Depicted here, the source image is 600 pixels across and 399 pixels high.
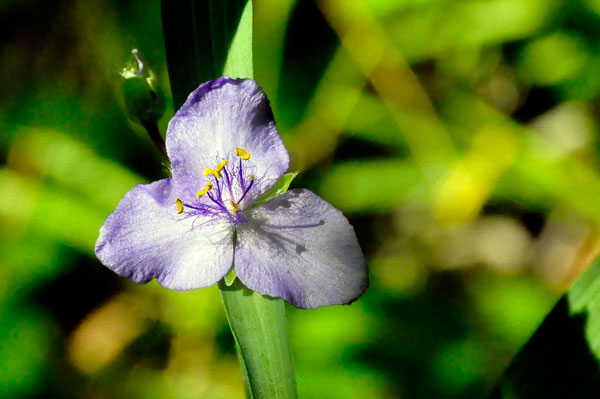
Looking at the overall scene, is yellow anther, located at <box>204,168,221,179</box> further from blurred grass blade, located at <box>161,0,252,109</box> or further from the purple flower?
blurred grass blade, located at <box>161,0,252,109</box>

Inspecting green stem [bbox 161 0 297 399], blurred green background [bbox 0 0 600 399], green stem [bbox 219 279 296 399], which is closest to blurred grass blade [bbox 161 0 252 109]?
green stem [bbox 161 0 297 399]

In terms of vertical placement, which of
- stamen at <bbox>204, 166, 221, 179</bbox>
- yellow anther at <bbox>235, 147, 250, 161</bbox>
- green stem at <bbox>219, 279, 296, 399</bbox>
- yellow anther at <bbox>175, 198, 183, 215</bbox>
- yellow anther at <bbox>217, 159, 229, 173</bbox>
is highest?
yellow anther at <bbox>235, 147, 250, 161</bbox>

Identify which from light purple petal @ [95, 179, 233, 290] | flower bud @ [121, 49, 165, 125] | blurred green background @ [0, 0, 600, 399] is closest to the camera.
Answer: light purple petal @ [95, 179, 233, 290]

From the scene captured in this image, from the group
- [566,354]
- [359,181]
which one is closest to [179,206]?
[566,354]

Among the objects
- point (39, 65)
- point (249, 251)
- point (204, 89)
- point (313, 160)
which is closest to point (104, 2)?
point (39, 65)

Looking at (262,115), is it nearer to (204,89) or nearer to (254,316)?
(204,89)

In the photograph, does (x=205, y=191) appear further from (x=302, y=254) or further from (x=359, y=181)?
(x=359, y=181)
